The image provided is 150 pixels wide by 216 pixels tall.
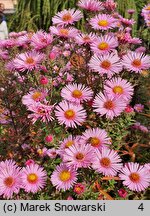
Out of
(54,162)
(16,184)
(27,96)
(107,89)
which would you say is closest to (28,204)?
(16,184)

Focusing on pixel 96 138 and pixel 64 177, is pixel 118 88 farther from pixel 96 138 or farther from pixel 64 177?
pixel 64 177

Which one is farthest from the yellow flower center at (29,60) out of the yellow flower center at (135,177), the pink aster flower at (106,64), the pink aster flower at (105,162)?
the yellow flower center at (135,177)

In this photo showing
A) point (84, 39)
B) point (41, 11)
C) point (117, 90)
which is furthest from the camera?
point (41, 11)

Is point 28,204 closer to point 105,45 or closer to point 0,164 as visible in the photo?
point 0,164

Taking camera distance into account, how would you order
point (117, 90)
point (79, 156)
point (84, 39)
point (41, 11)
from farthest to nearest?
point (41, 11) → point (84, 39) → point (117, 90) → point (79, 156)

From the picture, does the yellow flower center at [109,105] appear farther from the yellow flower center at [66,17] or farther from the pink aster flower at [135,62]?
the yellow flower center at [66,17]

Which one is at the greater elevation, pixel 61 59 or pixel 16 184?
pixel 61 59

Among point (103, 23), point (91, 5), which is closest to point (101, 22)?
point (103, 23)
